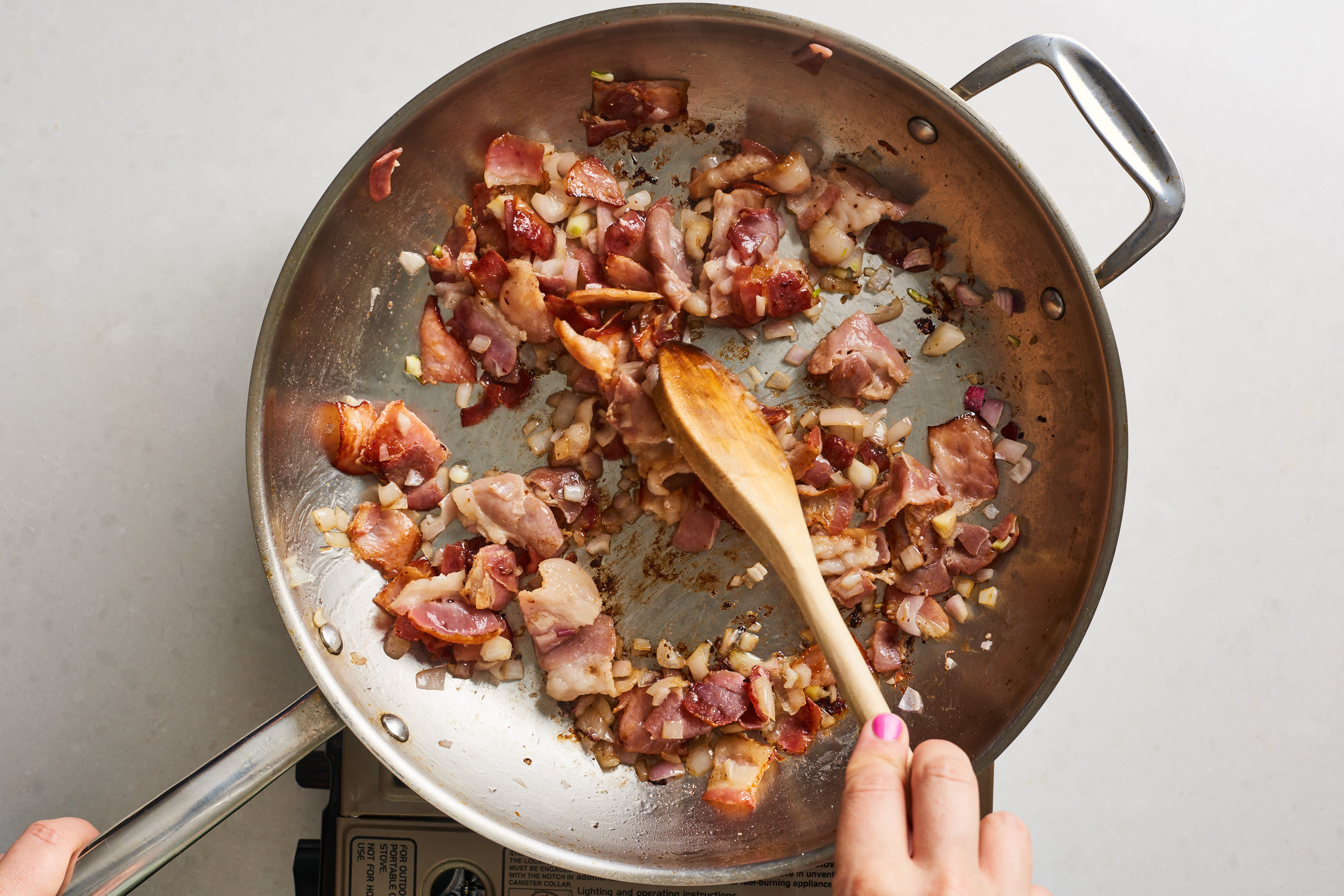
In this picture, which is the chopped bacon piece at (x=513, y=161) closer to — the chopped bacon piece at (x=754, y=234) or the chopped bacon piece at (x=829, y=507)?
the chopped bacon piece at (x=754, y=234)

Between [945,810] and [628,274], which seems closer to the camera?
[945,810]

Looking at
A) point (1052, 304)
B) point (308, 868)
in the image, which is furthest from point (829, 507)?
point (308, 868)

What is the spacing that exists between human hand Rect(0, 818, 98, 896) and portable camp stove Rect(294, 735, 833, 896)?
268 mm

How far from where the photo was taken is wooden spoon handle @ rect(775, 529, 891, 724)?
92cm

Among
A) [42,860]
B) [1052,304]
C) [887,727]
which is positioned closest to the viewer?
[887,727]

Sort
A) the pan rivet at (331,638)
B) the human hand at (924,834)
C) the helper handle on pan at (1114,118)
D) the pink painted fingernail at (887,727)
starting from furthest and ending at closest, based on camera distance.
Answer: the pan rivet at (331,638) < the helper handle on pan at (1114,118) < the pink painted fingernail at (887,727) < the human hand at (924,834)

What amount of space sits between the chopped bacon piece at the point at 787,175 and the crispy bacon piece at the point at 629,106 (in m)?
0.16

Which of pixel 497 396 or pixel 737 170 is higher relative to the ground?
pixel 737 170

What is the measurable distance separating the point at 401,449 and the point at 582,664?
1.38ft

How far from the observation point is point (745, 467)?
1072 millimetres

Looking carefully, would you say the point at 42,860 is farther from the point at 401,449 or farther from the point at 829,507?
the point at 829,507

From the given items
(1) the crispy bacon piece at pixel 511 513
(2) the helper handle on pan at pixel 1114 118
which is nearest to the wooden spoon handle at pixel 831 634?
(1) the crispy bacon piece at pixel 511 513

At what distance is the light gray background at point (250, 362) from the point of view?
1.22 metres

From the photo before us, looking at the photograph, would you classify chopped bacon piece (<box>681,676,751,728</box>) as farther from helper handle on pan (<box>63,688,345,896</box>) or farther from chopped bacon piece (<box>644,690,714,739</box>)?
helper handle on pan (<box>63,688,345,896</box>)
